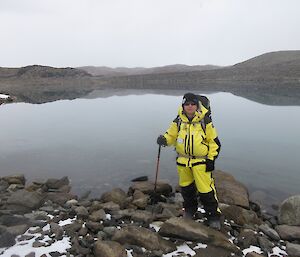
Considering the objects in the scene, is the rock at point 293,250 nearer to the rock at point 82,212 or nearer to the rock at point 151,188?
the rock at point 82,212

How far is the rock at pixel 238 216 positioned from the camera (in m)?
10.1

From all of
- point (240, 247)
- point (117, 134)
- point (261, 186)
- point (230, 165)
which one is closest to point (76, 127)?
point (117, 134)

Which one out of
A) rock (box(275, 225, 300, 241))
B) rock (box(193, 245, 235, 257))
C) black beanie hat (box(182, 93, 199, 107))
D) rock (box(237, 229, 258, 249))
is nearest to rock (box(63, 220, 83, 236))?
rock (box(193, 245, 235, 257))

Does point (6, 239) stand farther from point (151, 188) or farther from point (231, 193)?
point (231, 193)

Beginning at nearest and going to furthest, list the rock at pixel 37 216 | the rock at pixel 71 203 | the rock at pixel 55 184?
the rock at pixel 37 216
the rock at pixel 71 203
the rock at pixel 55 184

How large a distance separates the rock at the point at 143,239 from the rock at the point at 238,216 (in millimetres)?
2557

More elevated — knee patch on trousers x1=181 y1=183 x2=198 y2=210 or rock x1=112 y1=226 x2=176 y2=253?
knee patch on trousers x1=181 y1=183 x2=198 y2=210

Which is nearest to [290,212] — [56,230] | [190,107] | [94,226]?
[190,107]

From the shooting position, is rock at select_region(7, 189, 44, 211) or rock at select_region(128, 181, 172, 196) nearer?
rock at select_region(7, 189, 44, 211)

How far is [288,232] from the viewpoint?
979 centimetres

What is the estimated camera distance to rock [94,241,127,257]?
7.69m

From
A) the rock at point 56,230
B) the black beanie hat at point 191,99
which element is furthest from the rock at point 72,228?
the black beanie hat at point 191,99

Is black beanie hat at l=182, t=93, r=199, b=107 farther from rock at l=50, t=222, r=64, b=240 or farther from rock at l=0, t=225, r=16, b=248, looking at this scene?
rock at l=0, t=225, r=16, b=248

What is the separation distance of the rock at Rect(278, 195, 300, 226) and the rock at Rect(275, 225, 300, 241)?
581 mm
